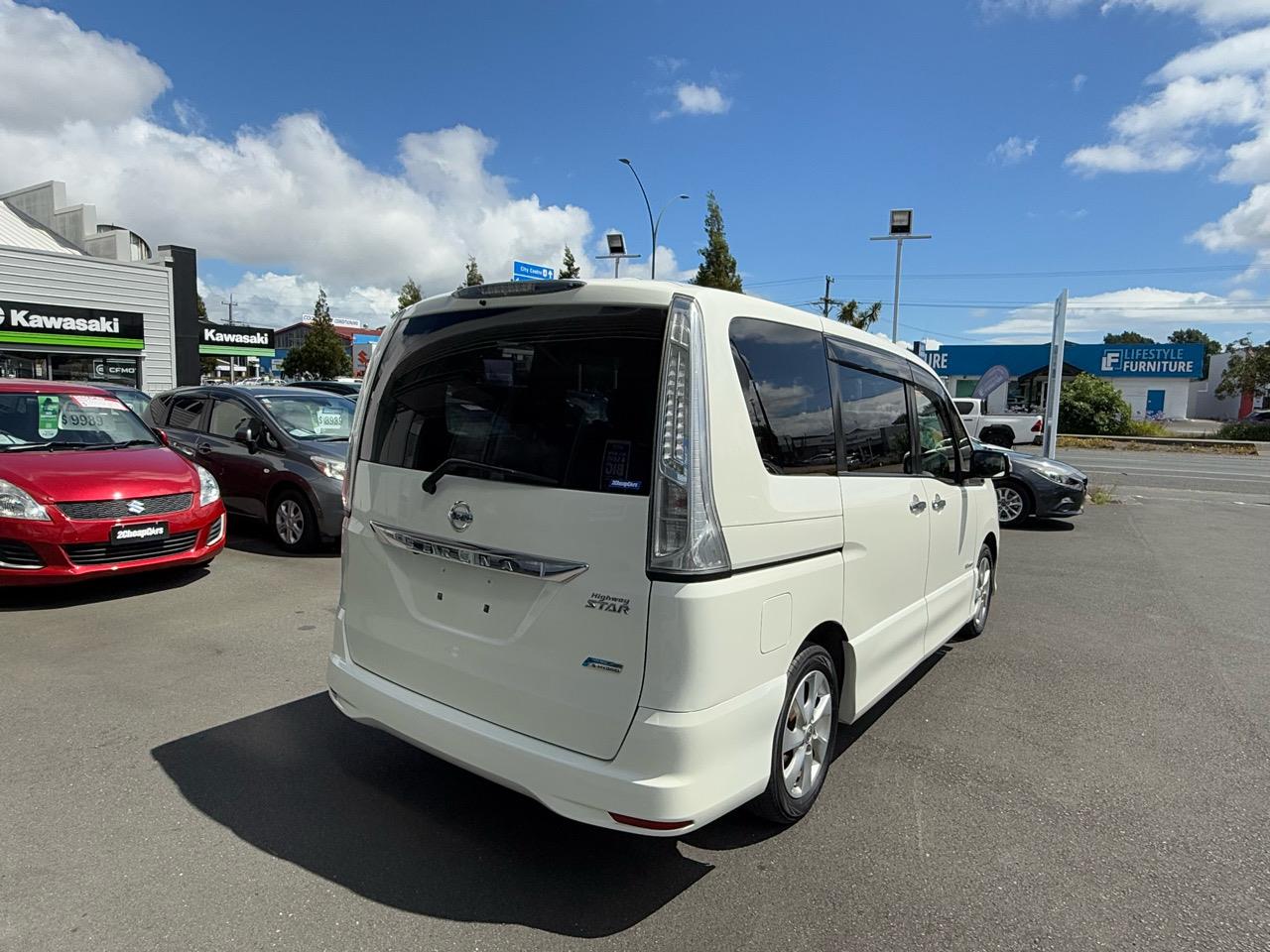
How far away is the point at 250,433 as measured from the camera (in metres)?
8.16

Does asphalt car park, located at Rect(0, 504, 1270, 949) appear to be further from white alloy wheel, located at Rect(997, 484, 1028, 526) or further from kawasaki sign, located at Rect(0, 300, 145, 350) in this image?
kawasaki sign, located at Rect(0, 300, 145, 350)

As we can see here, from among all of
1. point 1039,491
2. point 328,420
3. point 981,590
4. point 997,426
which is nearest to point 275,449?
point 328,420

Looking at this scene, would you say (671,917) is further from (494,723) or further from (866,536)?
(866,536)

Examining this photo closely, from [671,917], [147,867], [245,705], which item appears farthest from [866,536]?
[245,705]

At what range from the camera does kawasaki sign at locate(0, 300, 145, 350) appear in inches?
923

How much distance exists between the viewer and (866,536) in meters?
3.34

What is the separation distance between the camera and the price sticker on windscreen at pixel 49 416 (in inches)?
257

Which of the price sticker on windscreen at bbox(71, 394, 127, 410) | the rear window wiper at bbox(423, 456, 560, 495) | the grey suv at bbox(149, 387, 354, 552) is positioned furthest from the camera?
the grey suv at bbox(149, 387, 354, 552)

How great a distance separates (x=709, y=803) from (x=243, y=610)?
460 cm

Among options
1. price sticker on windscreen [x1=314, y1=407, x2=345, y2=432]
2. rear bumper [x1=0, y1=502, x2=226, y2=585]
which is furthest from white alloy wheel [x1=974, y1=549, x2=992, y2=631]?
price sticker on windscreen [x1=314, y1=407, x2=345, y2=432]

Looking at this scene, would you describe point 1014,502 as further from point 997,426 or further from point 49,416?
point 49,416

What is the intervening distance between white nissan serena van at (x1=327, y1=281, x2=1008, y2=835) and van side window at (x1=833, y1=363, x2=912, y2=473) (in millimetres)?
28

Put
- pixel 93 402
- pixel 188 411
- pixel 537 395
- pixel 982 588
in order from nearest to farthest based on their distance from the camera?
pixel 537 395
pixel 982 588
pixel 93 402
pixel 188 411

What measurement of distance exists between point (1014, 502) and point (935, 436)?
25.2 feet
